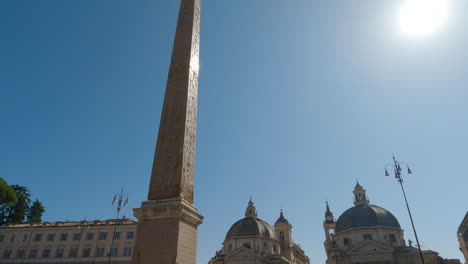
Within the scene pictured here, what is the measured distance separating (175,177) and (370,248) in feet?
177

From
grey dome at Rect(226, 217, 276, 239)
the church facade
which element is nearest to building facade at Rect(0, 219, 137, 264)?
grey dome at Rect(226, 217, 276, 239)

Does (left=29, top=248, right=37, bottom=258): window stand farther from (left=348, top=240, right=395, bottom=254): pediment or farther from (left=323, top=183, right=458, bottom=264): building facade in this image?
(left=348, top=240, right=395, bottom=254): pediment

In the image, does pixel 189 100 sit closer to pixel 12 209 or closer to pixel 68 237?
pixel 68 237

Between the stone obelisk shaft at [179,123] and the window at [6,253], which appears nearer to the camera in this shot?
the stone obelisk shaft at [179,123]

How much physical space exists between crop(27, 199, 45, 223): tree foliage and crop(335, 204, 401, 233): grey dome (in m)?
57.9

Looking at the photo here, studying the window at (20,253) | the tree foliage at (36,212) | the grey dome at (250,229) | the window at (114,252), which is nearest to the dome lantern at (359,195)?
the grey dome at (250,229)

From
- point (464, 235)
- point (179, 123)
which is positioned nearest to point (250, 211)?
point (464, 235)

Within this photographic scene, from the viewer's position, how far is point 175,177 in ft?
17.7

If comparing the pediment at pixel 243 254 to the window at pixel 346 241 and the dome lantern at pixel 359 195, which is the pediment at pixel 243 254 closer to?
the window at pixel 346 241

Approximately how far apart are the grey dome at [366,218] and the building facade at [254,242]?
468 inches

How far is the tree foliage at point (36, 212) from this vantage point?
186 ft

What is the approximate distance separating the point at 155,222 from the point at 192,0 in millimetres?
6032

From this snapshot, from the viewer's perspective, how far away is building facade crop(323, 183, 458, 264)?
160 feet

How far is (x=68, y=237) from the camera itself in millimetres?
43031
